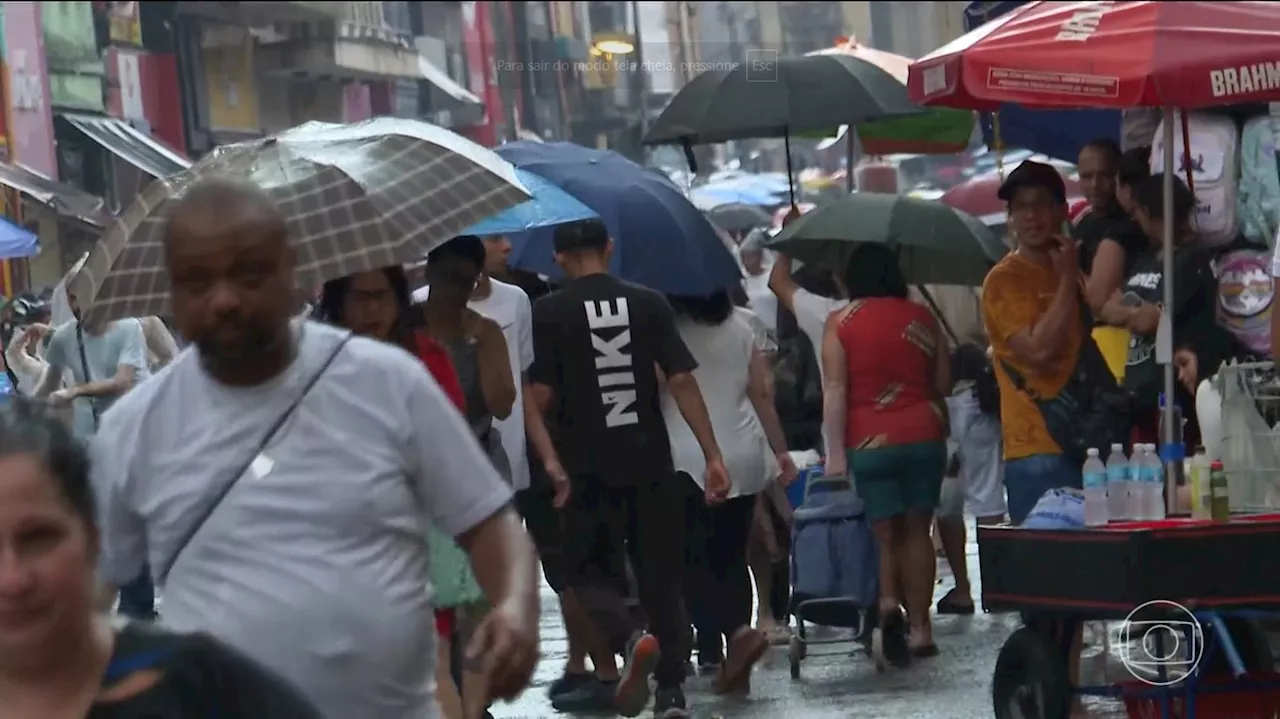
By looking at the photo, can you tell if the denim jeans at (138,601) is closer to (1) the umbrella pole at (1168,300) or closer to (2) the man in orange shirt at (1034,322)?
(2) the man in orange shirt at (1034,322)

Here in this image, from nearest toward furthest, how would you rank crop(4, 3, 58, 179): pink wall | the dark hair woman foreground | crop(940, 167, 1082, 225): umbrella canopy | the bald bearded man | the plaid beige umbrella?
the dark hair woman foreground → the bald bearded man → the plaid beige umbrella → crop(940, 167, 1082, 225): umbrella canopy → crop(4, 3, 58, 179): pink wall

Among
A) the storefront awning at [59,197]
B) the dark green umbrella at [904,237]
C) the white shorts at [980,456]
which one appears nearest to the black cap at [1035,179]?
the dark green umbrella at [904,237]

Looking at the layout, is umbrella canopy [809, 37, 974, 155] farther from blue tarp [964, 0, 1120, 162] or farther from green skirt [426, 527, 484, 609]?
green skirt [426, 527, 484, 609]

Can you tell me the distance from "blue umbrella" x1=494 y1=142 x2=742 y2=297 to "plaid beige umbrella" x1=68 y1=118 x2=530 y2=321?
3.15 meters

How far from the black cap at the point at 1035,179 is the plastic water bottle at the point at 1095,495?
1445mm

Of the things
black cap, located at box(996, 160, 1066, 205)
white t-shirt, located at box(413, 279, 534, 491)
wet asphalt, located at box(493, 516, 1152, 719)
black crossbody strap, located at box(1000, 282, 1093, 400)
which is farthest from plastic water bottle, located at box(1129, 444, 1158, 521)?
white t-shirt, located at box(413, 279, 534, 491)

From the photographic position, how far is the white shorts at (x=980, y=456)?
1346 cm

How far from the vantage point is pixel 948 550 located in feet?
41.2

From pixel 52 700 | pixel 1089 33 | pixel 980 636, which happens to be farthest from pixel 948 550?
pixel 52 700

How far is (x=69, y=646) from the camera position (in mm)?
3016

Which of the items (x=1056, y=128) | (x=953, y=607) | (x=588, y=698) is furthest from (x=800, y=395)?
(x=588, y=698)

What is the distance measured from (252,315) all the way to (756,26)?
310ft

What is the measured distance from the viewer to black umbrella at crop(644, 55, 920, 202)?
45.7 ft

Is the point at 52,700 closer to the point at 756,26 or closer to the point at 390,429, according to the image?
the point at 390,429
